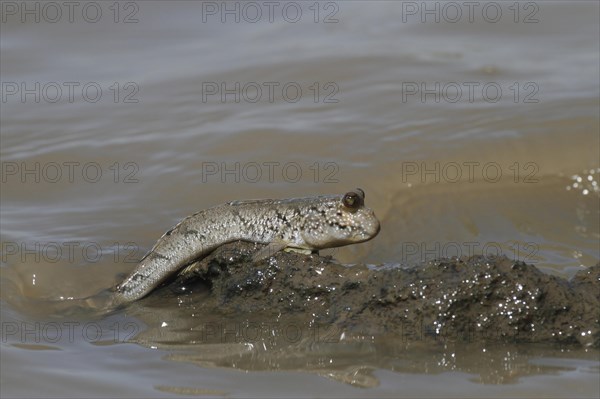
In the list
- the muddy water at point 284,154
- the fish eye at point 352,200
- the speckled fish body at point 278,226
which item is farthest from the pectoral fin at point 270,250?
the muddy water at point 284,154

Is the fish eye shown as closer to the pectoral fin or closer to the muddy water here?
the pectoral fin

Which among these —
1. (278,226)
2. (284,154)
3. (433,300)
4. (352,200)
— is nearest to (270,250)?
(278,226)

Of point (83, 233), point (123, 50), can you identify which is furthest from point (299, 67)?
point (83, 233)

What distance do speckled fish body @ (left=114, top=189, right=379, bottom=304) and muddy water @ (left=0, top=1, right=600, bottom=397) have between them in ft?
1.58

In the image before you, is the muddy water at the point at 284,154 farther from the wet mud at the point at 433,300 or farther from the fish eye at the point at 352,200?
the fish eye at the point at 352,200

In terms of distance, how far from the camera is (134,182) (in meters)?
7.91

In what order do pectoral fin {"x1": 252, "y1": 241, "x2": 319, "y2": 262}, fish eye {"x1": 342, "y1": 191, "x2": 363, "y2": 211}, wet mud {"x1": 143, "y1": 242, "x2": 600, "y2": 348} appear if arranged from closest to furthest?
1. wet mud {"x1": 143, "y1": 242, "x2": 600, "y2": 348}
2. pectoral fin {"x1": 252, "y1": 241, "x2": 319, "y2": 262}
3. fish eye {"x1": 342, "y1": 191, "x2": 363, "y2": 211}

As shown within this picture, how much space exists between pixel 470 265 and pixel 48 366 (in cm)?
213

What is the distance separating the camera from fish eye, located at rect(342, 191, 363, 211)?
5.30m

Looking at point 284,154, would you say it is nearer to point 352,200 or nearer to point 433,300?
point 352,200

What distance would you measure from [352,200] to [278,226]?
0.44 metres

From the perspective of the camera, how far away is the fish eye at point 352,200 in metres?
5.30

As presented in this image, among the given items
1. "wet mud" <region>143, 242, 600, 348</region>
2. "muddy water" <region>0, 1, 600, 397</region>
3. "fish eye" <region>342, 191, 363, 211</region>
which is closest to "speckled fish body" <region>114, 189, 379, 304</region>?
"fish eye" <region>342, 191, 363, 211</region>

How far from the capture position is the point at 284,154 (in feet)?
26.8
